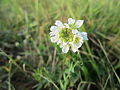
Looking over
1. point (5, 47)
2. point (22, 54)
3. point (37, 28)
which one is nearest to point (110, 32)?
point (37, 28)

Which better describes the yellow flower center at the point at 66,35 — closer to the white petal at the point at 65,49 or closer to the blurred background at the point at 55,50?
the white petal at the point at 65,49

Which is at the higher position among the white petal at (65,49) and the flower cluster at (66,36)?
the flower cluster at (66,36)

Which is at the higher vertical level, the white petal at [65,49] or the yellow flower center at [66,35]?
the yellow flower center at [66,35]

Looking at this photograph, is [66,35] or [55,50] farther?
[55,50]

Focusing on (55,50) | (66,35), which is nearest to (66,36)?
(66,35)

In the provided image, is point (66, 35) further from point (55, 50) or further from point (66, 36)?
point (55, 50)

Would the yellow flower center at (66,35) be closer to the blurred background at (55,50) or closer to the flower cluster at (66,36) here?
the flower cluster at (66,36)

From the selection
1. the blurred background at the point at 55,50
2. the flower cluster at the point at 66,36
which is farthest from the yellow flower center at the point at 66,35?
the blurred background at the point at 55,50

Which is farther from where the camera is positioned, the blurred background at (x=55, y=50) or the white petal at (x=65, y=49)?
the blurred background at (x=55, y=50)
